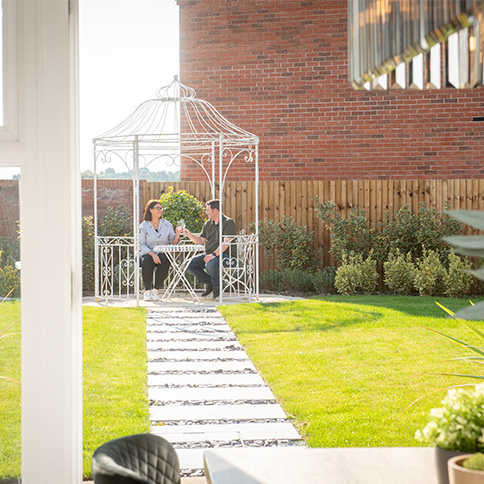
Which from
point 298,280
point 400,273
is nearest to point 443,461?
point 400,273

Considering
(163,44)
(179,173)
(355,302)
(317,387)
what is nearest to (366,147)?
(179,173)

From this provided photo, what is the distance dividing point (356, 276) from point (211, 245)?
2.08 meters

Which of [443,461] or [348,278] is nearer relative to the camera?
[443,461]

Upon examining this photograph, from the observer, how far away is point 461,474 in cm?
108

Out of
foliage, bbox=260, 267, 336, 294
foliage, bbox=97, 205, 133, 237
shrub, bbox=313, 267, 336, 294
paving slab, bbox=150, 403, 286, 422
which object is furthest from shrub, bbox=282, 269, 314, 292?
paving slab, bbox=150, 403, 286, 422

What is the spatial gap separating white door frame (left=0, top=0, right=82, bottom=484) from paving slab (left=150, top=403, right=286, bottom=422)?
2.18m

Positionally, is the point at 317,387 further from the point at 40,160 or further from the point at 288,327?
the point at 40,160

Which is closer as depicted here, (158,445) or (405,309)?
(158,445)

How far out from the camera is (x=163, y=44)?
45.4ft

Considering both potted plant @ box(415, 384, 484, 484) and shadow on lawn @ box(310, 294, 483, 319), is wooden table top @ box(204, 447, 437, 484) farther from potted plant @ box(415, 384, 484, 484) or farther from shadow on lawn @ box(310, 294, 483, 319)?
shadow on lawn @ box(310, 294, 483, 319)

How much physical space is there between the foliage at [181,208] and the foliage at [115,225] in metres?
0.83

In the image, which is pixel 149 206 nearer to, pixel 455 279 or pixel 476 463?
pixel 455 279

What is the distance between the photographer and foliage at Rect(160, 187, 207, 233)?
962cm

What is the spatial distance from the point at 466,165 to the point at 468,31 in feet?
37.3
